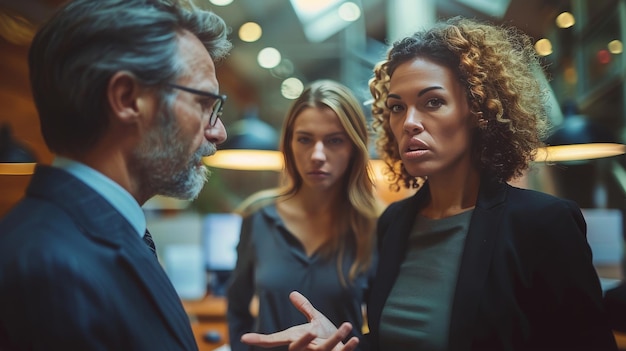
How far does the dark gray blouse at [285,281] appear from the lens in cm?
98

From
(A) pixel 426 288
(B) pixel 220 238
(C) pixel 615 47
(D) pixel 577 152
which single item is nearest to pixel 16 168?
(A) pixel 426 288

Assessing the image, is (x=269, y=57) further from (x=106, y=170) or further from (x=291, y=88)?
(x=106, y=170)

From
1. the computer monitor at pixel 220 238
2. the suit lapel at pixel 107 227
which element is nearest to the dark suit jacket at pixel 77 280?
the suit lapel at pixel 107 227

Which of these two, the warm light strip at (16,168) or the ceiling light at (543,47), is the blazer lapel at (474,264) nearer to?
the ceiling light at (543,47)

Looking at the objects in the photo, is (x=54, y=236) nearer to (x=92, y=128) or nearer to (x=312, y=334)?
(x=92, y=128)

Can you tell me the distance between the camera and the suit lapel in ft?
2.38

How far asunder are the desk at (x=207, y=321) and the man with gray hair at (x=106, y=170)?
0.50 m

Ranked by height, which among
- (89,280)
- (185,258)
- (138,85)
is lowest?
(185,258)

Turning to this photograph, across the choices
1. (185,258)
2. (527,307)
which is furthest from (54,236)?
(185,258)

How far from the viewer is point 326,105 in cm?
104

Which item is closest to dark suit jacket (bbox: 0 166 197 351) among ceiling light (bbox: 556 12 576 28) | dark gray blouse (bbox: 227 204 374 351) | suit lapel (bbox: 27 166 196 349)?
suit lapel (bbox: 27 166 196 349)

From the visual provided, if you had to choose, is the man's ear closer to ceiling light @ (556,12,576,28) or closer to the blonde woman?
the blonde woman

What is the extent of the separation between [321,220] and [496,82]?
44 centimetres

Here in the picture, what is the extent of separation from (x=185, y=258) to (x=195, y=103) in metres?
1.21
